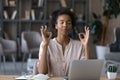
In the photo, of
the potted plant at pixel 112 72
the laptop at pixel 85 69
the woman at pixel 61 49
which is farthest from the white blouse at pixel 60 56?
the laptop at pixel 85 69

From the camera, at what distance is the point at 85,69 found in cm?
205

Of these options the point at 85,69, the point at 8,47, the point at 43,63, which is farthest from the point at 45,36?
the point at 8,47

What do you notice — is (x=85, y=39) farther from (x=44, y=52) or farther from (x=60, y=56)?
(x=44, y=52)

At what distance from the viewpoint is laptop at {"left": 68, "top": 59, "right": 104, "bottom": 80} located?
6.66ft

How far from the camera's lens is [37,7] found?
7496 mm

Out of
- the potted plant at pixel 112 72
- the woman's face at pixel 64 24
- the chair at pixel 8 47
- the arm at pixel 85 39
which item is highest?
the woman's face at pixel 64 24

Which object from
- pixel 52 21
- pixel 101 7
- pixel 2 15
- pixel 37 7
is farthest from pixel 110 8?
pixel 52 21

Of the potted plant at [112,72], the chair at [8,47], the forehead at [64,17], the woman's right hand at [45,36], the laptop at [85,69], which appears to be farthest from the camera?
the chair at [8,47]

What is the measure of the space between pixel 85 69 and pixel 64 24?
0.64 m

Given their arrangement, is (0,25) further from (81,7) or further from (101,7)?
(101,7)

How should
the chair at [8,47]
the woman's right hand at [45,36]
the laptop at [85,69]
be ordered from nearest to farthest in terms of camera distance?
the laptop at [85,69] < the woman's right hand at [45,36] < the chair at [8,47]

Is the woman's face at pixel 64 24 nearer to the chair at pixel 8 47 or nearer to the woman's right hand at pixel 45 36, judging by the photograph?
the woman's right hand at pixel 45 36

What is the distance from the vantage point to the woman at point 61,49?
2.53 meters

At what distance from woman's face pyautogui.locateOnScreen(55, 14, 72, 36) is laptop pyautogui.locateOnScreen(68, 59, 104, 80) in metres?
0.58
